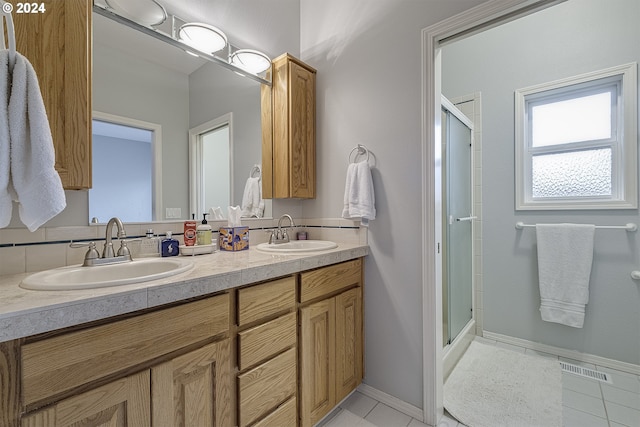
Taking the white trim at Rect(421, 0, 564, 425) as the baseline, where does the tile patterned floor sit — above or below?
below

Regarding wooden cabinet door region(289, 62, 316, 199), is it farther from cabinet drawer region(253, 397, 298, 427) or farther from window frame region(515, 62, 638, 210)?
window frame region(515, 62, 638, 210)

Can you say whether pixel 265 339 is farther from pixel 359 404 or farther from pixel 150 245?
pixel 359 404

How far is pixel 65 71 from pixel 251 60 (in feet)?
3.30

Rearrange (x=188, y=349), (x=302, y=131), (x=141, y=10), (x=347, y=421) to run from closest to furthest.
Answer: (x=188, y=349) < (x=141, y=10) < (x=347, y=421) < (x=302, y=131)

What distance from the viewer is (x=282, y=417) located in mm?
1177

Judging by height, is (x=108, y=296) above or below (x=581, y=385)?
above

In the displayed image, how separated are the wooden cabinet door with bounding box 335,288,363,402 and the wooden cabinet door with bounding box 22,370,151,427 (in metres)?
0.93

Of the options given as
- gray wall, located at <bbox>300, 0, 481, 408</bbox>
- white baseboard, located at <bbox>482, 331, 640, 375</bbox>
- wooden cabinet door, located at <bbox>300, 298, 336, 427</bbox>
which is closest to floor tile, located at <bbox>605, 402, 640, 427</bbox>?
white baseboard, located at <bbox>482, 331, 640, 375</bbox>

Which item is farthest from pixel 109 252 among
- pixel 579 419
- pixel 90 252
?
pixel 579 419

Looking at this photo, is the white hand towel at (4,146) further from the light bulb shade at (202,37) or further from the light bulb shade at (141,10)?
the light bulb shade at (202,37)

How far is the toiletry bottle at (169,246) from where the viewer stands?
1.28 meters

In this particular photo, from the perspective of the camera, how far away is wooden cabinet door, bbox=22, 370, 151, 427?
0.64 m

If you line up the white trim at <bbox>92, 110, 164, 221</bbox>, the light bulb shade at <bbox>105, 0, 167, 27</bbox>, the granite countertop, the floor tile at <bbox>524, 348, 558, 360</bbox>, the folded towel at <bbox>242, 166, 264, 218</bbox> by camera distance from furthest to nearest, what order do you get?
1. the floor tile at <bbox>524, 348, 558, 360</bbox>
2. the folded towel at <bbox>242, 166, 264, 218</bbox>
3. the white trim at <bbox>92, 110, 164, 221</bbox>
4. the light bulb shade at <bbox>105, 0, 167, 27</bbox>
5. the granite countertop

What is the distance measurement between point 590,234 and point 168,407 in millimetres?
2722
